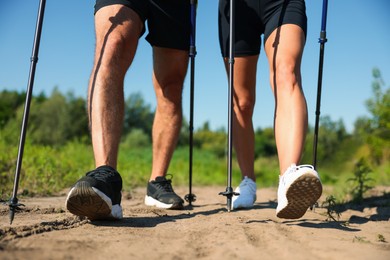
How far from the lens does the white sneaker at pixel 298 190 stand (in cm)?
212

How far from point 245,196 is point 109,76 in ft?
4.99

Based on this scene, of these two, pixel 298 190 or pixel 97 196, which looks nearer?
pixel 97 196

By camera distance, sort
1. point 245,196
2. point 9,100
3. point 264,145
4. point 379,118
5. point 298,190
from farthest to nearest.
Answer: point 264,145
point 9,100
point 379,118
point 245,196
point 298,190

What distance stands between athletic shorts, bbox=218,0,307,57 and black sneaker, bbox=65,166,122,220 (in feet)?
4.97

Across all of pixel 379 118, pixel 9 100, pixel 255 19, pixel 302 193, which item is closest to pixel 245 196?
pixel 302 193

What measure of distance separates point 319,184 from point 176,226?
808 mm

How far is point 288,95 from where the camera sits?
2580 millimetres

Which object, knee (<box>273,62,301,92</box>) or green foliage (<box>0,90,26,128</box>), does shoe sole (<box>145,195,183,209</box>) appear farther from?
green foliage (<box>0,90,26,128</box>)

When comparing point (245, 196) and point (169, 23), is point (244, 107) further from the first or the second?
point (169, 23)

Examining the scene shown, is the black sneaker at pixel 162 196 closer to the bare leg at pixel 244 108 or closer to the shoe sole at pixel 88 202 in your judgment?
the bare leg at pixel 244 108

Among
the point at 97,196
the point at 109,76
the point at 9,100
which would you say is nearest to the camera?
the point at 97,196

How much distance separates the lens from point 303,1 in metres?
2.83

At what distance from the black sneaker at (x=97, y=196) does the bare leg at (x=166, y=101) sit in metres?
1.25

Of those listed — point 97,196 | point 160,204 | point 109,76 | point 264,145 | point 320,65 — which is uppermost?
point 320,65
